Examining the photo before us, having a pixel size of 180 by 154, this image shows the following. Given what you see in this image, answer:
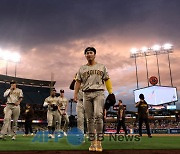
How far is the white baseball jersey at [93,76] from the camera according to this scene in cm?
491

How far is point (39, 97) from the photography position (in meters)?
53.5

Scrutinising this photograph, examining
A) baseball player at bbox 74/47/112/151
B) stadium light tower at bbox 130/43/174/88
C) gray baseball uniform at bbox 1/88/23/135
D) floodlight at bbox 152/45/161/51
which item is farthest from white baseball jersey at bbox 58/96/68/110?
floodlight at bbox 152/45/161/51

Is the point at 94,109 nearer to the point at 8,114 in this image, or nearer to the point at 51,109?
the point at 8,114

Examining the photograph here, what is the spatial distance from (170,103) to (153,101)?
10.6 ft

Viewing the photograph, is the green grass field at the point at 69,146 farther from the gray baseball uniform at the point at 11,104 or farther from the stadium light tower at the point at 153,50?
the stadium light tower at the point at 153,50

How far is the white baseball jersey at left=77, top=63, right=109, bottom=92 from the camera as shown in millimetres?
4910

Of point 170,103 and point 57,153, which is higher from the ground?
point 170,103

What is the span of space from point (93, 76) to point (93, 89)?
11.8 inches

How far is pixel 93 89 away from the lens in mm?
4867

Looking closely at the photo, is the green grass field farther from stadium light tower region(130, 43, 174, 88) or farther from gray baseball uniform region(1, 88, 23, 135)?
stadium light tower region(130, 43, 174, 88)

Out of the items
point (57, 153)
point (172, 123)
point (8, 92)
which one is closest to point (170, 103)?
point (172, 123)

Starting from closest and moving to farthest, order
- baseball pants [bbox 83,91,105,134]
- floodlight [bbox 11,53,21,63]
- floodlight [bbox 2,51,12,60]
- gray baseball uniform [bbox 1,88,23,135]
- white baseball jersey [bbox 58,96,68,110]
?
baseball pants [bbox 83,91,105,134] → gray baseball uniform [bbox 1,88,23,135] → white baseball jersey [bbox 58,96,68,110] → floodlight [bbox 2,51,12,60] → floodlight [bbox 11,53,21,63]

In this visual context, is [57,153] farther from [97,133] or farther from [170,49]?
[170,49]

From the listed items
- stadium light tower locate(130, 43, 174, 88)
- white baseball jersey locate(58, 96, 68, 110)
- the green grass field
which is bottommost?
the green grass field
